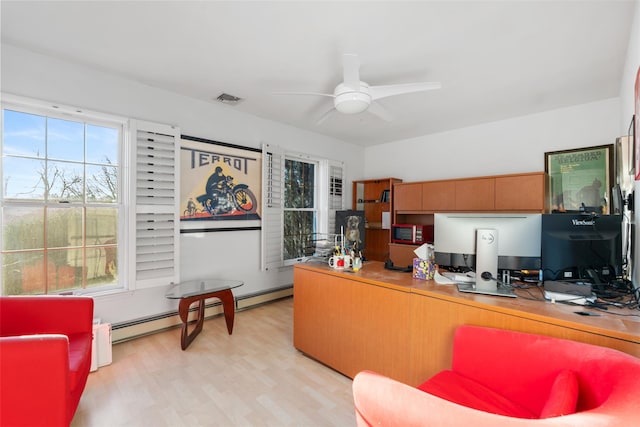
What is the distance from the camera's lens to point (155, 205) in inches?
121

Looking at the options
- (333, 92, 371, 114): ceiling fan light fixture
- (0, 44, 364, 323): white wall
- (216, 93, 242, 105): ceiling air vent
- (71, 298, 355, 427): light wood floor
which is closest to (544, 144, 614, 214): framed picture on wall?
(333, 92, 371, 114): ceiling fan light fixture

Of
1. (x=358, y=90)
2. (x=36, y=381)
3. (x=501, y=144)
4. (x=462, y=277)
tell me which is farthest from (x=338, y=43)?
(x=501, y=144)

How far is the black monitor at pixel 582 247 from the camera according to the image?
5.51 ft

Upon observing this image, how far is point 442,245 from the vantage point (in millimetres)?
2025

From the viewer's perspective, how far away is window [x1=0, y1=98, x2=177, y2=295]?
7.94 ft

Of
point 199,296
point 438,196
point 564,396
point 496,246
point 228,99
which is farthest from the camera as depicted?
point 438,196

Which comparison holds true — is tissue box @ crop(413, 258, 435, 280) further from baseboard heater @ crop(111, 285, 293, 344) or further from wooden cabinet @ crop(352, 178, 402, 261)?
wooden cabinet @ crop(352, 178, 402, 261)

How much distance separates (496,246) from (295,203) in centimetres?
329

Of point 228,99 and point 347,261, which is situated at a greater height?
point 228,99

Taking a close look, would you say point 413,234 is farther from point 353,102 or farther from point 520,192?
point 353,102

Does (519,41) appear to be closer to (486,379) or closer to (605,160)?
(605,160)

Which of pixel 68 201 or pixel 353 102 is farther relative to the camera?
pixel 68 201

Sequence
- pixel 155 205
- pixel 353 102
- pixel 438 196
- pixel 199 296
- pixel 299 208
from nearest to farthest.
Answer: pixel 353 102 < pixel 199 296 < pixel 155 205 < pixel 438 196 < pixel 299 208

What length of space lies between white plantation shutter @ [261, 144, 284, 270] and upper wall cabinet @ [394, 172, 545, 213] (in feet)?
6.88
